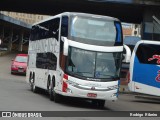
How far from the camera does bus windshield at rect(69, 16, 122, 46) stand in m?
19.1

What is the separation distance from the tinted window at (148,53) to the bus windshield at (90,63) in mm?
7812

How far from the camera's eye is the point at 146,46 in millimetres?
26953

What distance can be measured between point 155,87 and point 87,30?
8.60m

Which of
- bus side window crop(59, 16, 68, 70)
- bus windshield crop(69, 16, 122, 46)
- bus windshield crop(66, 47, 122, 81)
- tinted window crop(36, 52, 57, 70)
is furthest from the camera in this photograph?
tinted window crop(36, 52, 57, 70)

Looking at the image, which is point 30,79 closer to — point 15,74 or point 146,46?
point 146,46

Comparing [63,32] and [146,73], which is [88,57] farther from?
[146,73]

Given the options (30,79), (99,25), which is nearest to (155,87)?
(30,79)

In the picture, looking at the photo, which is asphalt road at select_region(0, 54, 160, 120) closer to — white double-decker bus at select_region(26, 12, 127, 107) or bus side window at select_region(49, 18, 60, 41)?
white double-decker bus at select_region(26, 12, 127, 107)

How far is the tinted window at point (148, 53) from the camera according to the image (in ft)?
87.5

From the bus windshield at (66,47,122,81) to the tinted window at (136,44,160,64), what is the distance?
25.6 ft

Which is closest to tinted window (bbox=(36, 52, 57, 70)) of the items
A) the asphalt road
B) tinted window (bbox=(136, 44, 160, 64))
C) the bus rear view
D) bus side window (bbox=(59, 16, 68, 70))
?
bus side window (bbox=(59, 16, 68, 70))

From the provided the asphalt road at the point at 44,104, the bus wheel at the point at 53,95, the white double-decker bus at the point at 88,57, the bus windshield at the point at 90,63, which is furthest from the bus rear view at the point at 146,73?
the bus windshield at the point at 90,63

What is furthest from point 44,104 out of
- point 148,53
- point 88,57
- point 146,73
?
point 148,53

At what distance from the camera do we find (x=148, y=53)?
26.8 metres
